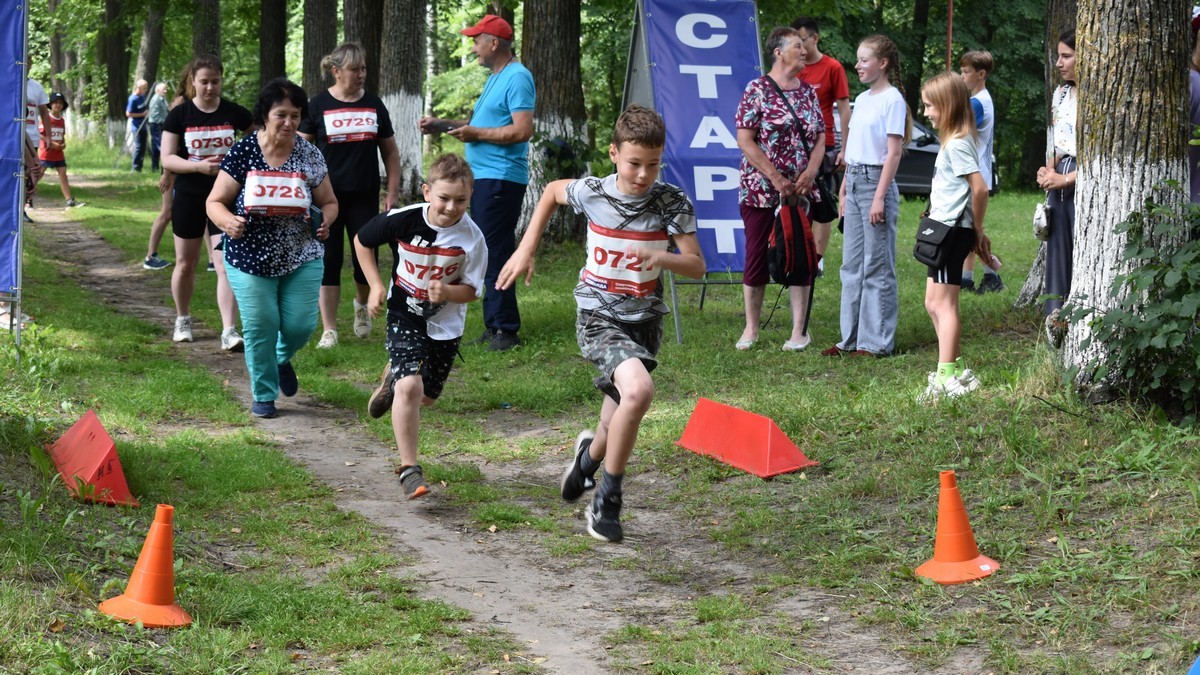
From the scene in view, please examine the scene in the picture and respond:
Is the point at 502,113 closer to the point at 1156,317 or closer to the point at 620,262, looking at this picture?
the point at 620,262

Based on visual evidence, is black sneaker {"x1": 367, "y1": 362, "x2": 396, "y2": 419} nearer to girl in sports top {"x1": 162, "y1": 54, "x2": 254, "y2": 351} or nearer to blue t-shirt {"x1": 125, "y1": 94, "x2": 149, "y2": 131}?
girl in sports top {"x1": 162, "y1": 54, "x2": 254, "y2": 351}

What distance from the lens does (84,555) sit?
4.84 m

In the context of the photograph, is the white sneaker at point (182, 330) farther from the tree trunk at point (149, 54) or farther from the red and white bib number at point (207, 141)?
the tree trunk at point (149, 54)

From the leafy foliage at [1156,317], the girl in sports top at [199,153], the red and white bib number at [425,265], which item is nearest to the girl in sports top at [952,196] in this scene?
the leafy foliage at [1156,317]

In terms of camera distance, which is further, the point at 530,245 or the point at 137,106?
the point at 137,106

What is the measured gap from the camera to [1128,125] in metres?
6.23

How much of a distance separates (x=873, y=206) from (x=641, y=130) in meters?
3.77

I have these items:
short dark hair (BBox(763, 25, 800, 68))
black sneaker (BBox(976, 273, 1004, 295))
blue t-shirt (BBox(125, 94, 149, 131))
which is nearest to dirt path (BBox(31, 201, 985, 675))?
short dark hair (BBox(763, 25, 800, 68))

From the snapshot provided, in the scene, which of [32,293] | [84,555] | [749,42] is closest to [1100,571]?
[84,555]

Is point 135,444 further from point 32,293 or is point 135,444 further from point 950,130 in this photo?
point 32,293

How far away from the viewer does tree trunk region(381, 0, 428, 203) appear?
17516 mm

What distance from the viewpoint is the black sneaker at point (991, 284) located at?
11953 millimetres

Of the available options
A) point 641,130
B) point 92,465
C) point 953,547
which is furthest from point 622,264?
point 92,465

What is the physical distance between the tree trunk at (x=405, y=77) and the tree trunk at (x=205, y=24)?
4986 mm
